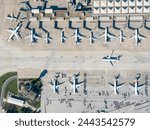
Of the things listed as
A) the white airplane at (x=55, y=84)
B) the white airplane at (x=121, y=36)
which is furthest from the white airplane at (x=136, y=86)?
the white airplane at (x=55, y=84)

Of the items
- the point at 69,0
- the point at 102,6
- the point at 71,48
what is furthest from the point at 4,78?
the point at 102,6

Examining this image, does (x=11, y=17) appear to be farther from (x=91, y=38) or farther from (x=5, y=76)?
(x=91, y=38)

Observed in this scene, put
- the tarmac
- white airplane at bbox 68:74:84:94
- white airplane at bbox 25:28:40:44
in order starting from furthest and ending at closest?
1. white airplane at bbox 25:28:40:44
2. white airplane at bbox 68:74:84:94
3. the tarmac

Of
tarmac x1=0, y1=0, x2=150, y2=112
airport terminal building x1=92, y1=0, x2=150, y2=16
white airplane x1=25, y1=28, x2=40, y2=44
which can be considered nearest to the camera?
airport terminal building x1=92, y1=0, x2=150, y2=16

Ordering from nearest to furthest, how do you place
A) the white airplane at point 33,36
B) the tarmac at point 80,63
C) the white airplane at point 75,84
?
the tarmac at point 80,63 → the white airplane at point 75,84 → the white airplane at point 33,36

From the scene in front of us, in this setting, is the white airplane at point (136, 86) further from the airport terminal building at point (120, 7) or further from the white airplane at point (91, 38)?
the airport terminal building at point (120, 7)

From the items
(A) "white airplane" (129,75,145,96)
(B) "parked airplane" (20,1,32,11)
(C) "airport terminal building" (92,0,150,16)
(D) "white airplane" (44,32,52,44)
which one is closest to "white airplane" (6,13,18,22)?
(B) "parked airplane" (20,1,32,11)

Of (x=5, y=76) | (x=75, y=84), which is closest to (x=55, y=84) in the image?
(x=75, y=84)

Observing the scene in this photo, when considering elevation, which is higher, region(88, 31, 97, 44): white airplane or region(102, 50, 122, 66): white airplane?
region(88, 31, 97, 44): white airplane

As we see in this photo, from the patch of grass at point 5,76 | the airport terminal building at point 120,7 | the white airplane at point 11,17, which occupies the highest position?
the airport terminal building at point 120,7

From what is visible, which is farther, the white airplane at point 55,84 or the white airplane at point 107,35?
the white airplane at point 55,84

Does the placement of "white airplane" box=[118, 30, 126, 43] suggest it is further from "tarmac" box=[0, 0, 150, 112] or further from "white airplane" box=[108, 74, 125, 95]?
"white airplane" box=[108, 74, 125, 95]

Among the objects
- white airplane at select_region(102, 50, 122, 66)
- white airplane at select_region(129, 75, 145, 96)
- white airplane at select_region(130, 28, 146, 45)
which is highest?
white airplane at select_region(130, 28, 146, 45)
